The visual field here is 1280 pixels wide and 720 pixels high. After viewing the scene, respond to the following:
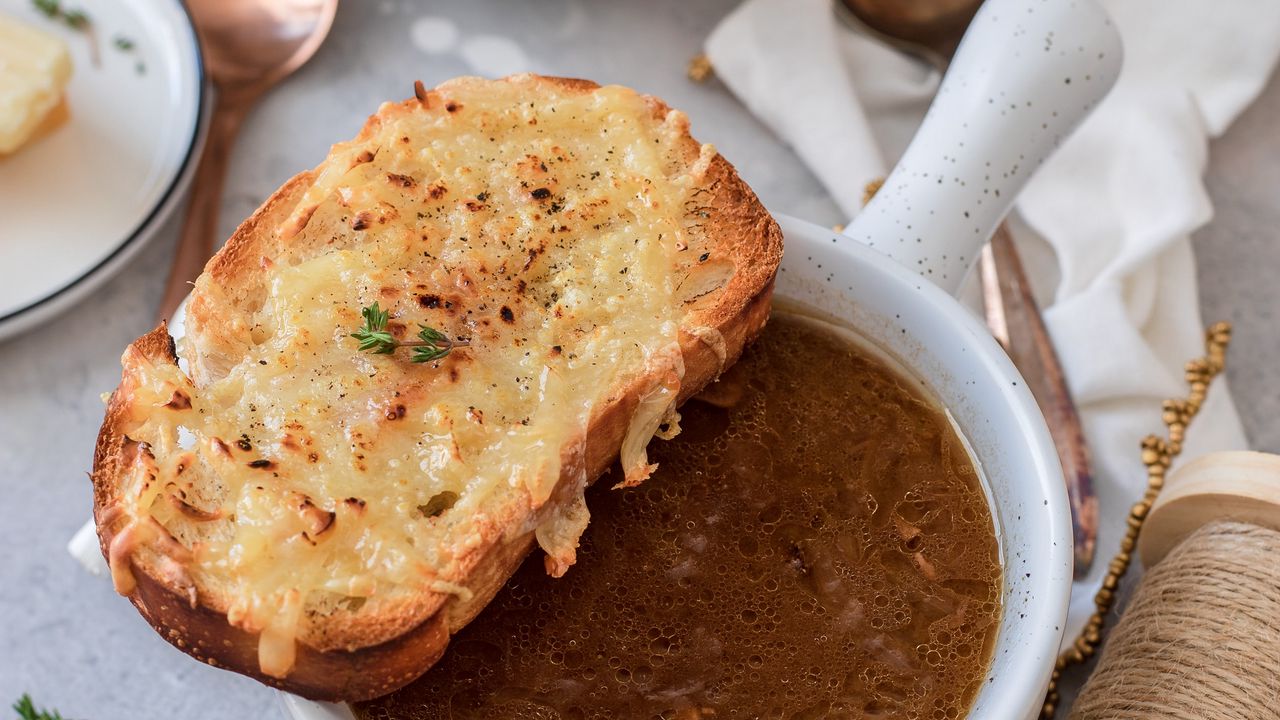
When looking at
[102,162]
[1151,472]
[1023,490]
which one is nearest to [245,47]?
[102,162]

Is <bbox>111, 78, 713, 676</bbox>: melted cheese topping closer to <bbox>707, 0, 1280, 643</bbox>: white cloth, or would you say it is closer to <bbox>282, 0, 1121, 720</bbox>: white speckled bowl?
<bbox>282, 0, 1121, 720</bbox>: white speckled bowl

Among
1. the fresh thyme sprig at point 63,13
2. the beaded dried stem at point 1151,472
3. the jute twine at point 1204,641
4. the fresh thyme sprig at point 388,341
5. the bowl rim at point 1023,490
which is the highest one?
the fresh thyme sprig at point 388,341

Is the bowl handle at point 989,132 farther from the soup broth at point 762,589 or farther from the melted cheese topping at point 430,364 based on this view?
the melted cheese topping at point 430,364

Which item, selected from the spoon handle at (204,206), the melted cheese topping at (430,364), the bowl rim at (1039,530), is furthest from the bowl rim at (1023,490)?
the spoon handle at (204,206)

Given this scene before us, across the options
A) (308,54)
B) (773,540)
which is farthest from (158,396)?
(308,54)

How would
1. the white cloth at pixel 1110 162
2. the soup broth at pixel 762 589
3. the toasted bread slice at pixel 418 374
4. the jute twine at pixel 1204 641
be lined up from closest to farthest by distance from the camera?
the toasted bread slice at pixel 418 374 → the soup broth at pixel 762 589 → the jute twine at pixel 1204 641 → the white cloth at pixel 1110 162

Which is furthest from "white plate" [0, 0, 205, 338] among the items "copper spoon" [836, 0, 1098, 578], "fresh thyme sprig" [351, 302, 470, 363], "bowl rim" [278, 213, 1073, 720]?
"copper spoon" [836, 0, 1098, 578]

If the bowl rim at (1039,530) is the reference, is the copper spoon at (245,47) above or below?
below

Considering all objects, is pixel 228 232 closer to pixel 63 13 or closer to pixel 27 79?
pixel 27 79
